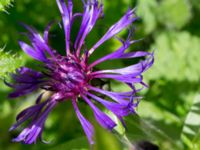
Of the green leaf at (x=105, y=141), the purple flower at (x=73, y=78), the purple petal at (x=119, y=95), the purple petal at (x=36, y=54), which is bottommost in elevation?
the green leaf at (x=105, y=141)

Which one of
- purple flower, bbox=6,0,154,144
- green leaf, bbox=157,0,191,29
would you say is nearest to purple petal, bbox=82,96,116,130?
purple flower, bbox=6,0,154,144

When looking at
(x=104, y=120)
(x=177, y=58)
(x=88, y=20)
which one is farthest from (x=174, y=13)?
(x=104, y=120)

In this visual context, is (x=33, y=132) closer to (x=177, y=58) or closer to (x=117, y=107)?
(x=117, y=107)

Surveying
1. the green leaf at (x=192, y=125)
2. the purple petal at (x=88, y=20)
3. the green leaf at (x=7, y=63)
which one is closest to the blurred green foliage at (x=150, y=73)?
the green leaf at (x=192, y=125)

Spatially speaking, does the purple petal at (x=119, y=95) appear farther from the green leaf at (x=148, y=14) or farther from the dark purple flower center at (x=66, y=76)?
the green leaf at (x=148, y=14)

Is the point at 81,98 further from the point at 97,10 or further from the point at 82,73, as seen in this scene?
the point at 97,10

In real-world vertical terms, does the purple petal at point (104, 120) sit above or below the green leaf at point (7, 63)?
below

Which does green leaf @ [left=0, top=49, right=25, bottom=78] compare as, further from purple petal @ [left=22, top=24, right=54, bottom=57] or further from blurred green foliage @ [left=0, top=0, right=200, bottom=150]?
blurred green foliage @ [left=0, top=0, right=200, bottom=150]
